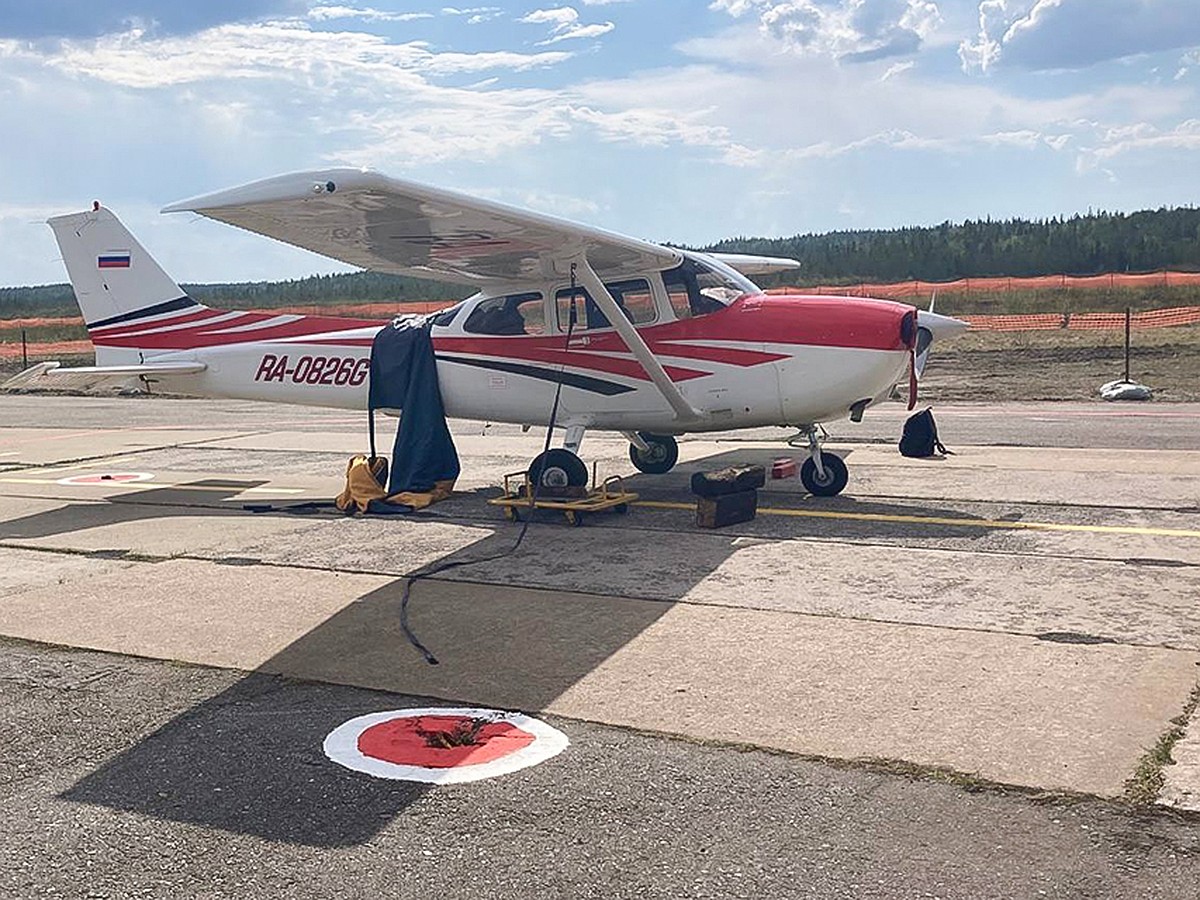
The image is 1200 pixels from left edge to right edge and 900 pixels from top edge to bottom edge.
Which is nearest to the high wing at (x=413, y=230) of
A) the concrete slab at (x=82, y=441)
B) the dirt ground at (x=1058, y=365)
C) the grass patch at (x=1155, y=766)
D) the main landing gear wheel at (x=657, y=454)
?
the main landing gear wheel at (x=657, y=454)

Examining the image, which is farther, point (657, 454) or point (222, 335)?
point (222, 335)

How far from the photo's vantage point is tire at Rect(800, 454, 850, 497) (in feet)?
34.8

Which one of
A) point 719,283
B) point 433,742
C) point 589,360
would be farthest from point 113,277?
point 433,742

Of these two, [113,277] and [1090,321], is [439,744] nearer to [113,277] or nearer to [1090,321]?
[113,277]

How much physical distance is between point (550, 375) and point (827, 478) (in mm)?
2740

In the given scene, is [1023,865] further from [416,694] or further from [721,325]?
[721,325]

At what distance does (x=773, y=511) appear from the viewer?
1001 cm

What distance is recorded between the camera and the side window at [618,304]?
35.6ft

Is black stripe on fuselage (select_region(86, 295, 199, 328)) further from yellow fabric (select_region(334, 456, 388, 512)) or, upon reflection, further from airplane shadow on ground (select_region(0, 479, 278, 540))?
yellow fabric (select_region(334, 456, 388, 512))

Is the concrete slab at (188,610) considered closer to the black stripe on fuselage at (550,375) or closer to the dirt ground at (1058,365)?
the black stripe on fuselage at (550,375)

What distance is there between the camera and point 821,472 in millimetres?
10641

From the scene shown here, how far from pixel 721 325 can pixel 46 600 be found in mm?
5820

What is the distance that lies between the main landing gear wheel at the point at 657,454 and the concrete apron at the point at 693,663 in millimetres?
4948

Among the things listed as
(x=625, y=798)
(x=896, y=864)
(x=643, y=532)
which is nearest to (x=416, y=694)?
(x=625, y=798)
